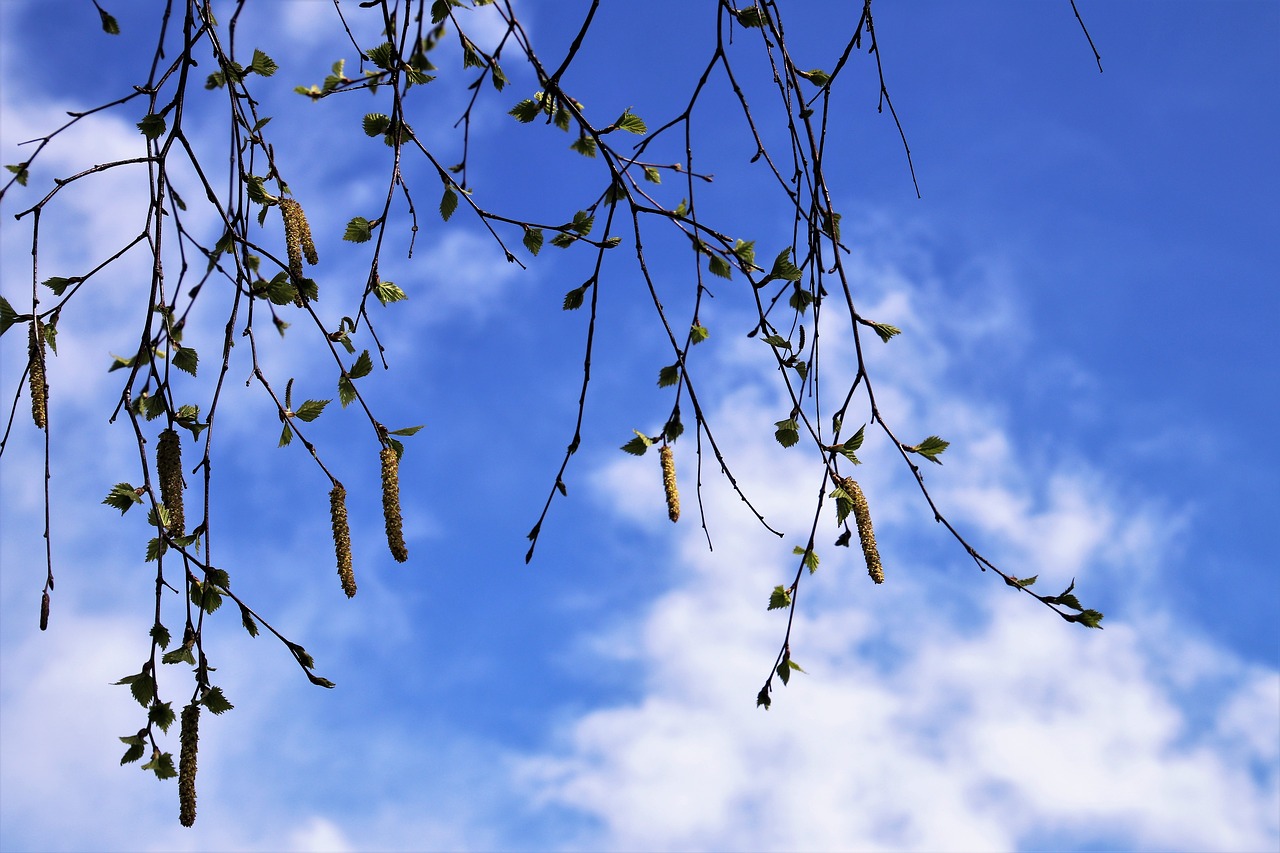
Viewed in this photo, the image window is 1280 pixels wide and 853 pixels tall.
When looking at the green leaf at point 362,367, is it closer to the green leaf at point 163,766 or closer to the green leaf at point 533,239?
the green leaf at point 533,239

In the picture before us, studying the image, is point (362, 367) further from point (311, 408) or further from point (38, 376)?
point (38, 376)

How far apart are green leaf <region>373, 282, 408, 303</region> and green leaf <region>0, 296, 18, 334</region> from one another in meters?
0.68

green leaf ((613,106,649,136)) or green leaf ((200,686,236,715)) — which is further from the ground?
green leaf ((613,106,649,136))

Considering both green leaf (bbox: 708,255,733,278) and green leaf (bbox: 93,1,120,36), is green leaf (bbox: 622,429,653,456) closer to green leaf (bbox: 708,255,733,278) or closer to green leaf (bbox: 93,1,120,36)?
green leaf (bbox: 708,255,733,278)

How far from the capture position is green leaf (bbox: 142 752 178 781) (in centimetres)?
223

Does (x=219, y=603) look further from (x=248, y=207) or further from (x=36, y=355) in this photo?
(x=248, y=207)

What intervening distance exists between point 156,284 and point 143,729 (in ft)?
2.92

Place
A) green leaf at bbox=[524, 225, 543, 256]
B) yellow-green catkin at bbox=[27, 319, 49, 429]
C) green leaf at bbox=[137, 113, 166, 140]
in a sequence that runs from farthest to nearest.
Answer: green leaf at bbox=[524, 225, 543, 256]
green leaf at bbox=[137, 113, 166, 140]
yellow-green catkin at bbox=[27, 319, 49, 429]

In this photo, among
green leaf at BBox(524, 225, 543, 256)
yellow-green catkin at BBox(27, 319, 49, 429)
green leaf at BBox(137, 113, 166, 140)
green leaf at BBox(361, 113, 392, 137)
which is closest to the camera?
yellow-green catkin at BBox(27, 319, 49, 429)

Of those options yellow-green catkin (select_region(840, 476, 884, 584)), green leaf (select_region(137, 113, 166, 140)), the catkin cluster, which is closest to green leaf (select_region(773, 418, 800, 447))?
yellow-green catkin (select_region(840, 476, 884, 584))

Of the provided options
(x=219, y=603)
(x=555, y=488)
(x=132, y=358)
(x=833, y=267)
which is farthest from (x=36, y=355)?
(x=833, y=267)

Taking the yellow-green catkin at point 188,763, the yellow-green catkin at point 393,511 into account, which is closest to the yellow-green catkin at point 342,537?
the yellow-green catkin at point 393,511

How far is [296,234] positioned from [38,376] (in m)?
0.57

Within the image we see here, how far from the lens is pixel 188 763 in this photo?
2.14m
